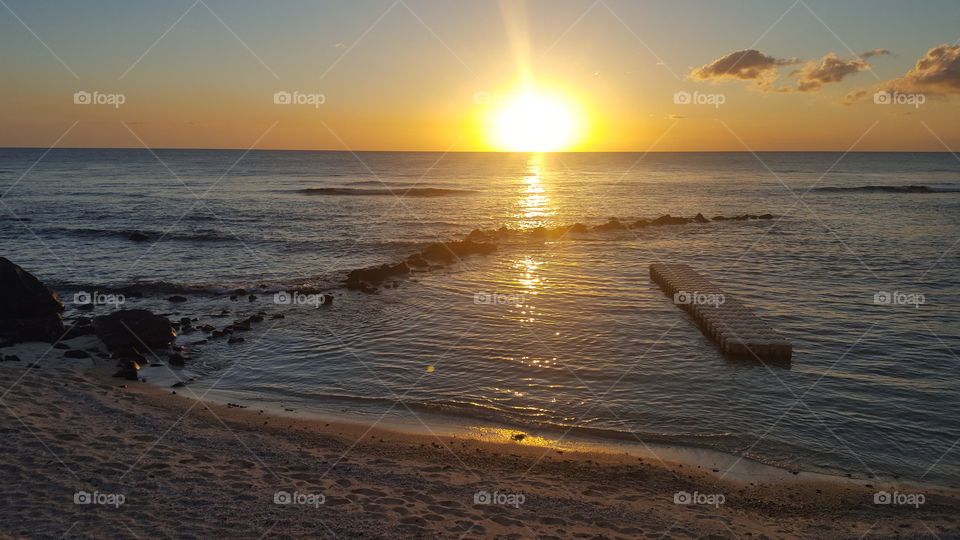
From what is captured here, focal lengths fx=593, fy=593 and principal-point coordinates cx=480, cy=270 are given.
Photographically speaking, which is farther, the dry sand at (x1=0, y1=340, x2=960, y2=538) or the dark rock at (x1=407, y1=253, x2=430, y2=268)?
the dark rock at (x1=407, y1=253, x2=430, y2=268)

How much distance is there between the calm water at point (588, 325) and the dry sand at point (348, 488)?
1.75m

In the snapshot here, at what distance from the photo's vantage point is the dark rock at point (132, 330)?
61.4 feet

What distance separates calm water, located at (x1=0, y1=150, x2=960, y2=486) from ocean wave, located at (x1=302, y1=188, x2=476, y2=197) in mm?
32144

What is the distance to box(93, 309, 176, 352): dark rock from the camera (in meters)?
18.7

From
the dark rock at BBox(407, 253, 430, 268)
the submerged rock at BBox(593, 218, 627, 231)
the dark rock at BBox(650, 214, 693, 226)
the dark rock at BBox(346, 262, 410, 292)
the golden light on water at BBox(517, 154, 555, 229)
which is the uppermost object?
the golden light on water at BBox(517, 154, 555, 229)

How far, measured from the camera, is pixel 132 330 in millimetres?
19125

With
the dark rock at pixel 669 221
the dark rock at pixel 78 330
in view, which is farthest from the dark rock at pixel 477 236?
the dark rock at pixel 78 330

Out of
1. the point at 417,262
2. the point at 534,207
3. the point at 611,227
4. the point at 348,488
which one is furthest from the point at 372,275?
the point at 534,207

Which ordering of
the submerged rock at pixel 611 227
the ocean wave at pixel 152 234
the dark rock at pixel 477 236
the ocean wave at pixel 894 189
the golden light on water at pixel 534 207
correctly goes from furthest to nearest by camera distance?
1. the ocean wave at pixel 894 189
2. the golden light on water at pixel 534 207
3. the submerged rock at pixel 611 227
4. the ocean wave at pixel 152 234
5. the dark rock at pixel 477 236

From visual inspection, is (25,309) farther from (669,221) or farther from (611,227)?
(669,221)

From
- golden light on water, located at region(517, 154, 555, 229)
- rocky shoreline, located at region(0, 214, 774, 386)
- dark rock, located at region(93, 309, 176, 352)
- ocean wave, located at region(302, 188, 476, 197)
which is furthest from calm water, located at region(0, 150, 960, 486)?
ocean wave, located at region(302, 188, 476, 197)

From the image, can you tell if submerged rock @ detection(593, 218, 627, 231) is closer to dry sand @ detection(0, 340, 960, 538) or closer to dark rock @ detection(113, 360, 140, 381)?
dark rock @ detection(113, 360, 140, 381)

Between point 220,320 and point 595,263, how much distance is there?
2096 cm

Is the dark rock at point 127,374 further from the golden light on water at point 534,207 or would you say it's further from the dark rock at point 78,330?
the golden light on water at point 534,207
